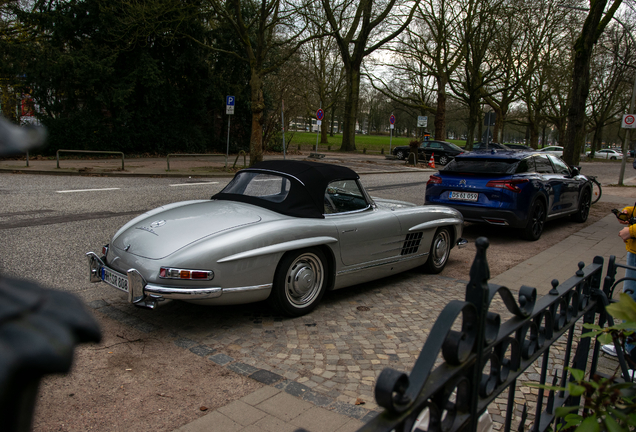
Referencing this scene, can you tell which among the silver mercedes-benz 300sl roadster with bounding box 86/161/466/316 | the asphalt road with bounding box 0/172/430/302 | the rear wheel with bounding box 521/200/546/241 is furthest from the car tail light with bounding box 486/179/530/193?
the asphalt road with bounding box 0/172/430/302

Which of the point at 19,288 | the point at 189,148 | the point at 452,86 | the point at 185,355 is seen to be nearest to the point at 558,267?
the point at 185,355

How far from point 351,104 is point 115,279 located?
3321 cm

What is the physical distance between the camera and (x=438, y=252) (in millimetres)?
6512

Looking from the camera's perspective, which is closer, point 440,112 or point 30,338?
point 30,338

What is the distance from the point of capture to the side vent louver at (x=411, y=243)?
5820 mm

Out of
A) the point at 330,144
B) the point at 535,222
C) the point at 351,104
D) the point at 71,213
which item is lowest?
the point at 71,213

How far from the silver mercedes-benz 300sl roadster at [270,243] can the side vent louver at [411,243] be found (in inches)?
0.5

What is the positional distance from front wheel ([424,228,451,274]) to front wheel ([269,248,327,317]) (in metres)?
2.10

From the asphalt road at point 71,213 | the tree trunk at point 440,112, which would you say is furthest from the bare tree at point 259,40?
the tree trunk at point 440,112

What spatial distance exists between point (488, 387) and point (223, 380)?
2175 millimetres

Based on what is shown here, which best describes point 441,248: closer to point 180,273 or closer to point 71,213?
point 180,273

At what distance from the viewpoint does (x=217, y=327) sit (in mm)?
4418

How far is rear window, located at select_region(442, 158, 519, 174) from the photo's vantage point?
8688 millimetres

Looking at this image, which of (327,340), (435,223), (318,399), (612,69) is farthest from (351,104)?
(318,399)
